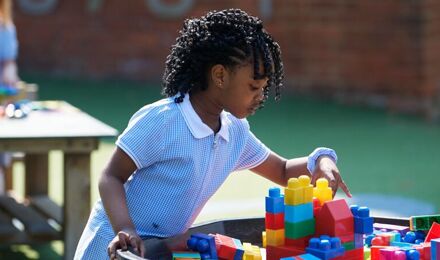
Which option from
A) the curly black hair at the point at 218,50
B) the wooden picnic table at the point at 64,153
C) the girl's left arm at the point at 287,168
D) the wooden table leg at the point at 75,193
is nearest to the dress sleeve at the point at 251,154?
the girl's left arm at the point at 287,168

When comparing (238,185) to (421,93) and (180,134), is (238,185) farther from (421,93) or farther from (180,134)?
(180,134)

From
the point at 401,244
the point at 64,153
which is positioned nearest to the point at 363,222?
the point at 401,244

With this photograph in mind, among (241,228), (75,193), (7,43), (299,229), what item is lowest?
(75,193)

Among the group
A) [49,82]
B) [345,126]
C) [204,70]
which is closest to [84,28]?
[49,82]

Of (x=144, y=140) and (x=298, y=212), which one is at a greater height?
(x=144, y=140)

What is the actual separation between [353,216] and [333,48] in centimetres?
963

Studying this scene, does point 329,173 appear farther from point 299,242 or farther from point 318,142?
point 318,142

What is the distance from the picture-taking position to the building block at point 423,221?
272 centimetres

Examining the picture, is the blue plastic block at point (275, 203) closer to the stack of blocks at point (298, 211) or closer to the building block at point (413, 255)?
the stack of blocks at point (298, 211)

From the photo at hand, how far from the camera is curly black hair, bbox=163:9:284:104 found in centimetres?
269

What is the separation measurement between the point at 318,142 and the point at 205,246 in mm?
6686

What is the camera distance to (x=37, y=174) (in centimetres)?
681

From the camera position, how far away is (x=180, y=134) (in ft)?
9.03

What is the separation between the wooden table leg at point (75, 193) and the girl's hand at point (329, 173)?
2.43 m
